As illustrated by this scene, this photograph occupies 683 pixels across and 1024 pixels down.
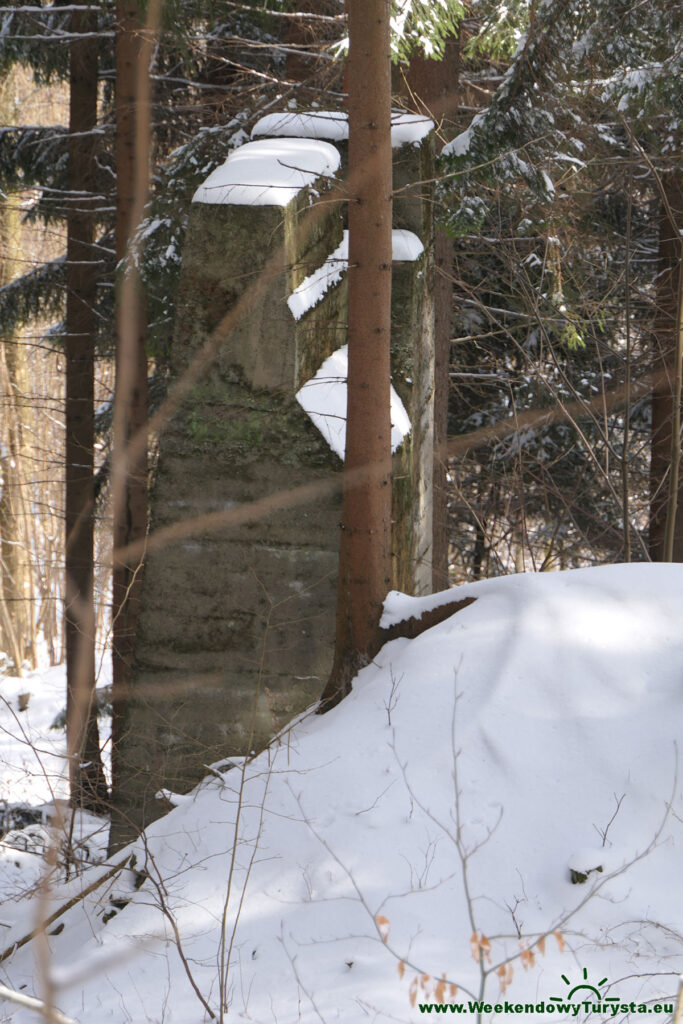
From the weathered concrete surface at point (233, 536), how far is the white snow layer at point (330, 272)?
0.09 meters

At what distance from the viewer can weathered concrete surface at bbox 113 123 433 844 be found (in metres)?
5.77

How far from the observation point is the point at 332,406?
19.6 ft

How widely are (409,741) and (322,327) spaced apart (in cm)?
300

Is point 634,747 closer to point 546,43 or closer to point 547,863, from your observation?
point 547,863

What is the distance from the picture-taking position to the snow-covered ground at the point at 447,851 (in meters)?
3.35

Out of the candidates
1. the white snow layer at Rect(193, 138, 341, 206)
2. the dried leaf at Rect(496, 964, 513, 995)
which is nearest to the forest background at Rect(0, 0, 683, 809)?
the white snow layer at Rect(193, 138, 341, 206)

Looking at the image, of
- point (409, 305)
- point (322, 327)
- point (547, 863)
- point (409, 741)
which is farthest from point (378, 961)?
point (409, 305)

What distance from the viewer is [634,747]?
401cm

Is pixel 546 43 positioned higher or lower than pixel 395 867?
higher

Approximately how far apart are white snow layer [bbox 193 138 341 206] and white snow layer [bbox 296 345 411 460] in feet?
3.62

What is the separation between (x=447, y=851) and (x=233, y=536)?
263 centimetres

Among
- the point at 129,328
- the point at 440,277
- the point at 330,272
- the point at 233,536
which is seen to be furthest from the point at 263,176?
the point at 440,277

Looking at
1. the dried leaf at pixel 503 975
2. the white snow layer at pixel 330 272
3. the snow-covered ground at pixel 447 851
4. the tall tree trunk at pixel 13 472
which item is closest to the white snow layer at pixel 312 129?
the white snow layer at pixel 330 272

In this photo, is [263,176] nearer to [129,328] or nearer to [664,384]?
[129,328]
